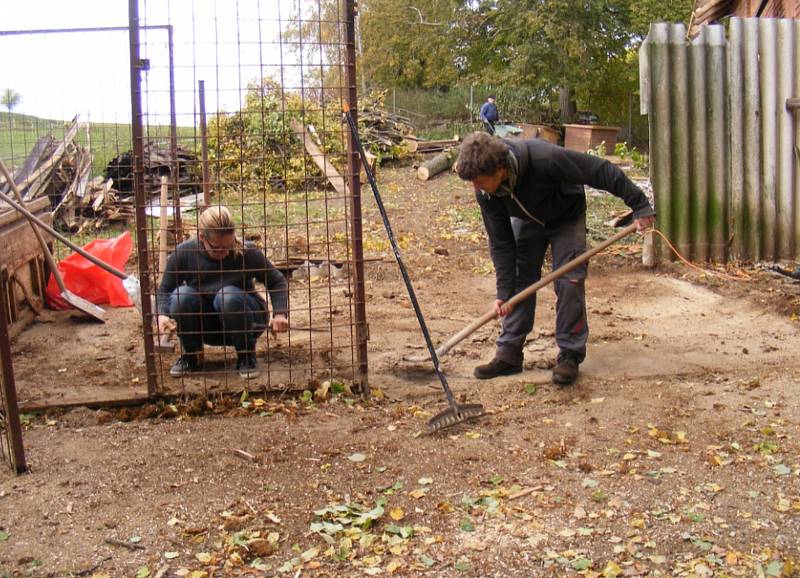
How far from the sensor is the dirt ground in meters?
3.68

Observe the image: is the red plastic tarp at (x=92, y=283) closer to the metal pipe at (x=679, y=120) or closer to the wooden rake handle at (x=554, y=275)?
the wooden rake handle at (x=554, y=275)

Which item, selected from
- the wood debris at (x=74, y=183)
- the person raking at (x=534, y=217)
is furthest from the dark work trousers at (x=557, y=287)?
the wood debris at (x=74, y=183)

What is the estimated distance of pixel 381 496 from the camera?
423 centimetres

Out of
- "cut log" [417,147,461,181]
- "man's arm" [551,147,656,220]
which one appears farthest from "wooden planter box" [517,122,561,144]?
"man's arm" [551,147,656,220]

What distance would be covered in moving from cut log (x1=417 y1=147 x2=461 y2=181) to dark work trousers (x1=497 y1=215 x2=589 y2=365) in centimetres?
1244

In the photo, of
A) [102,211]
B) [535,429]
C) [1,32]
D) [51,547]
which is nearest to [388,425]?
[535,429]

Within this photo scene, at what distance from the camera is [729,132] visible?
875cm

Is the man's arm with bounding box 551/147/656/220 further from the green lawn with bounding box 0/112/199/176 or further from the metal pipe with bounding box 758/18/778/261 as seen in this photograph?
the green lawn with bounding box 0/112/199/176

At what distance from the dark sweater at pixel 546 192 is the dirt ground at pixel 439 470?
2.89 feet

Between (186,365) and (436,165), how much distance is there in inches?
522

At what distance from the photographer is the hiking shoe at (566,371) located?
5.64 m

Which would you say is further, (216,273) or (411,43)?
(411,43)

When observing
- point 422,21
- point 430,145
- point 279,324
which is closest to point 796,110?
point 279,324

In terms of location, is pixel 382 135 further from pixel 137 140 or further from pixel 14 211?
pixel 137 140
